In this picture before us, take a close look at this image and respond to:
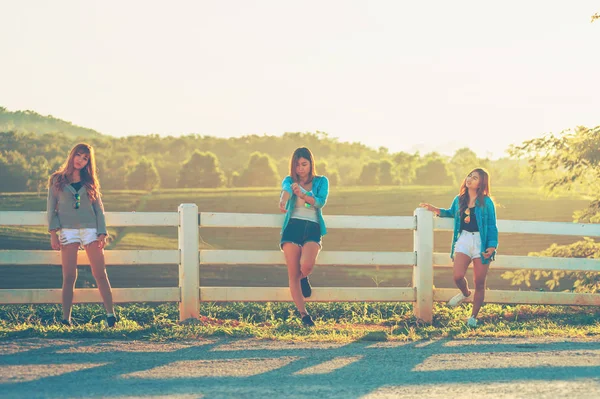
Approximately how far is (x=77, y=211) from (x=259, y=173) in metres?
62.7

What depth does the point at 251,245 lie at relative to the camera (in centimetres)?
6725

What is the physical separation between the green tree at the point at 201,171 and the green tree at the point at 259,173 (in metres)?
3.37

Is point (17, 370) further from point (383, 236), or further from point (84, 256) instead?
point (383, 236)

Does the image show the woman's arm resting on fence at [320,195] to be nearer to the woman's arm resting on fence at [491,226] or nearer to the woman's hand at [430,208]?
the woman's hand at [430,208]

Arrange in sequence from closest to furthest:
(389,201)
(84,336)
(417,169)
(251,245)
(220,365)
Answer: (220,365) < (84,336) < (251,245) < (417,169) < (389,201)

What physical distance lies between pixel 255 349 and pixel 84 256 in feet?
7.44

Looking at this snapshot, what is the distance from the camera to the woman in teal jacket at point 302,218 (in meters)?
7.20

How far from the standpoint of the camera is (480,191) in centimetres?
A: 746

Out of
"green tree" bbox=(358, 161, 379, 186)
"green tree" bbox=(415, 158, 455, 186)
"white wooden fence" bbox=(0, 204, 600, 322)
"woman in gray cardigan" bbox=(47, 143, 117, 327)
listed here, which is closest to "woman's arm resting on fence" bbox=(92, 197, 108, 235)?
"woman in gray cardigan" bbox=(47, 143, 117, 327)

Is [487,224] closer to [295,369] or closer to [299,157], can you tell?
[299,157]

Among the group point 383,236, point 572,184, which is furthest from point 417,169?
point 572,184

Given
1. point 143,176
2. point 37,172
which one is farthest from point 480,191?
point 143,176

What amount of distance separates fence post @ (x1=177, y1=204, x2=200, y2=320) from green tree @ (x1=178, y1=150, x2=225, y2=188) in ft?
189

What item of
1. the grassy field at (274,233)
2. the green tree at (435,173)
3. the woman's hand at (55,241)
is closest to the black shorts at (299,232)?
the woman's hand at (55,241)
